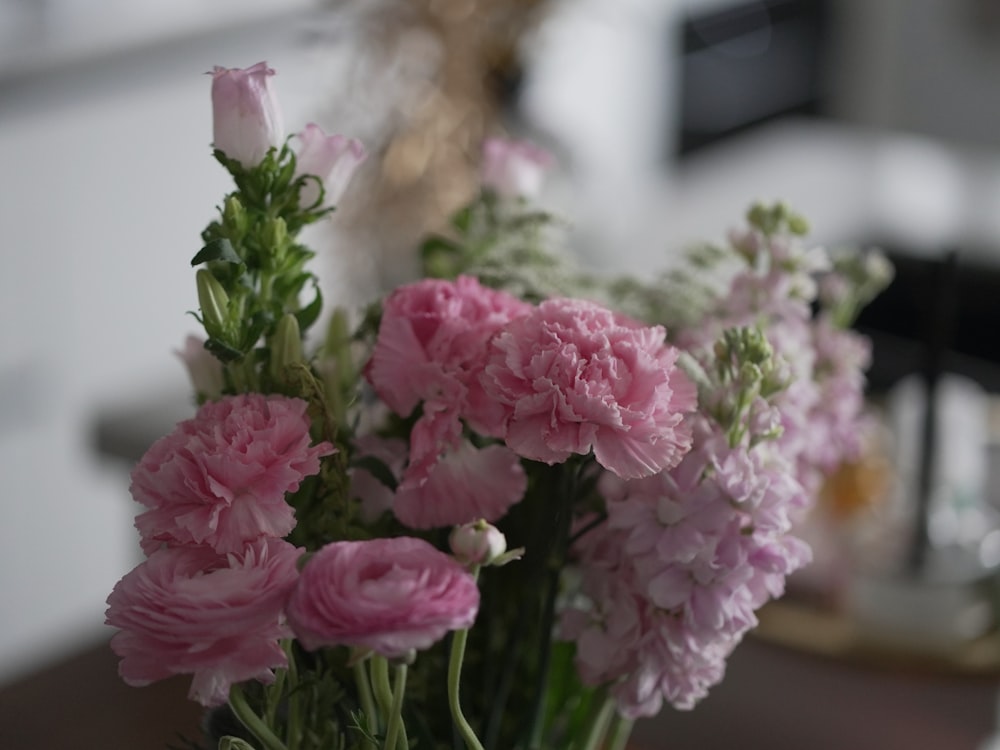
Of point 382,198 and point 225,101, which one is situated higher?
point 225,101

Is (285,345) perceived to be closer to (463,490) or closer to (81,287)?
(463,490)

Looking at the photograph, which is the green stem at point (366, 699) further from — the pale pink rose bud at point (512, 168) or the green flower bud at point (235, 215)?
the pale pink rose bud at point (512, 168)

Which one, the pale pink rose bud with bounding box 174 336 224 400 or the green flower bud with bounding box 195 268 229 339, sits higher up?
the green flower bud with bounding box 195 268 229 339

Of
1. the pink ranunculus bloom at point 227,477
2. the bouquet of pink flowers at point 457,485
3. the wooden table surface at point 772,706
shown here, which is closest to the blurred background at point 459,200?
the wooden table surface at point 772,706

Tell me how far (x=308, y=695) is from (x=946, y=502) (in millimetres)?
817

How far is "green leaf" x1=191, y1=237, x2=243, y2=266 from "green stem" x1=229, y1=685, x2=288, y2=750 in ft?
0.47

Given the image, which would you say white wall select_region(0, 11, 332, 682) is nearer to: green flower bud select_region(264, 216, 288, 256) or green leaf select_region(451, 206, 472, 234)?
green leaf select_region(451, 206, 472, 234)

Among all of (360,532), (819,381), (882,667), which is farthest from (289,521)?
(882,667)

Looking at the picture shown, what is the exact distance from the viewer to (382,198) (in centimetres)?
166

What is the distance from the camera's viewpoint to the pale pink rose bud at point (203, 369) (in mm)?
542

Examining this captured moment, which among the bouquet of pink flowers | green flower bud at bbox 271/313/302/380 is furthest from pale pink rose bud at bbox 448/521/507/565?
green flower bud at bbox 271/313/302/380

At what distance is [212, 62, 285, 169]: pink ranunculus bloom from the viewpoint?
47cm

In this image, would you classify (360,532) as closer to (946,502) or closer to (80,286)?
(946,502)

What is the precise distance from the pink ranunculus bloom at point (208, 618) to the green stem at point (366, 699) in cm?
5
